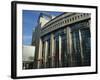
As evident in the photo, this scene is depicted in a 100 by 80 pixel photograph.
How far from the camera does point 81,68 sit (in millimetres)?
1945

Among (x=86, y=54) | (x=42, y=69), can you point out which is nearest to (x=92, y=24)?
(x=86, y=54)

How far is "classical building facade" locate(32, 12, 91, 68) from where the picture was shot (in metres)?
1.84

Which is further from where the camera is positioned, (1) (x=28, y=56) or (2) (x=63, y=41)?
(2) (x=63, y=41)

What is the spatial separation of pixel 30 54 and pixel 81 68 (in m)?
0.47

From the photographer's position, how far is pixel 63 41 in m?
1.91

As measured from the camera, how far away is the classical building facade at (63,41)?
1.84 m

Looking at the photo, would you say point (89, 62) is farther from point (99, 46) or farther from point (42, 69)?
point (42, 69)

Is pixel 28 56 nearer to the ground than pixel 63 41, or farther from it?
nearer to the ground

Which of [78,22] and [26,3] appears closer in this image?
[26,3]
